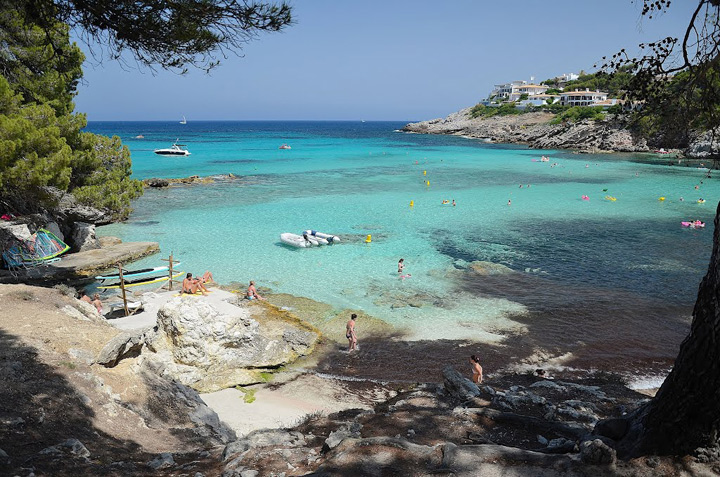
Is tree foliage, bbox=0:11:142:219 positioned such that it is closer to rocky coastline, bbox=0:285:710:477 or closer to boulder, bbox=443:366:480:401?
rocky coastline, bbox=0:285:710:477

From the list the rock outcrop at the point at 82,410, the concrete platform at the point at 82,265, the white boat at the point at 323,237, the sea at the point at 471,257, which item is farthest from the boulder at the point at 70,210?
the white boat at the point at 323,237

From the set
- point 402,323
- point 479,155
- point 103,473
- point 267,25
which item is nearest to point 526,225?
point 402,323

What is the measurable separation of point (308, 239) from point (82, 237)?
10.6m

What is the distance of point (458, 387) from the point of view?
31.3ft

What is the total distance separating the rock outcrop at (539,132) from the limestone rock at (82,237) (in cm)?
4879

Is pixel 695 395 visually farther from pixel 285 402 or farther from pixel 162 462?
pixel 285 402

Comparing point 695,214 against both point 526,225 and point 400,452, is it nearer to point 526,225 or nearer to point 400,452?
point 526,225

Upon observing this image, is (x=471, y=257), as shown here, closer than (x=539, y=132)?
Yes

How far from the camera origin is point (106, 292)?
17.9 meters

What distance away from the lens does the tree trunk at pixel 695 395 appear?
4.53m

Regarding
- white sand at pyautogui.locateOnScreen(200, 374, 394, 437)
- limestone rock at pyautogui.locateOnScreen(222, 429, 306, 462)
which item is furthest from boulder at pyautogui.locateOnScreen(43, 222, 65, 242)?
limestone rock at pyautogui.locateOnScreen(222, 429, 306, 462)

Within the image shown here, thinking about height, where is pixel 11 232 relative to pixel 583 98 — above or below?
below

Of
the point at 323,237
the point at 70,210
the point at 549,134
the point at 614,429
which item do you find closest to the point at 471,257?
the point at 323,237

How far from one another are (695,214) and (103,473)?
128 feet
